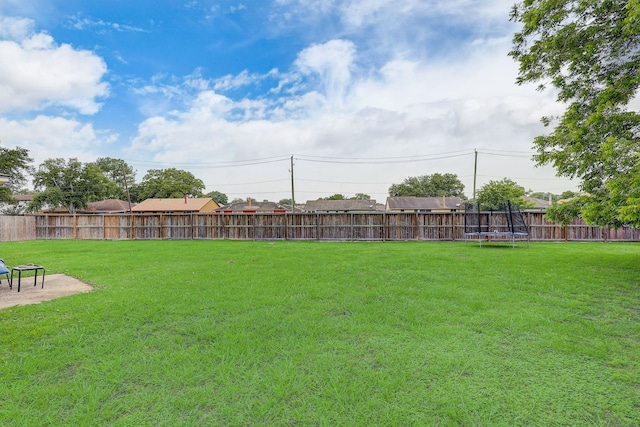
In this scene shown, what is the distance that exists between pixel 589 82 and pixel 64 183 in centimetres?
4488

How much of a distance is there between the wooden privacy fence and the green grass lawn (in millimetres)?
9338

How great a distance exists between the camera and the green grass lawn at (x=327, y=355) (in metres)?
1.92

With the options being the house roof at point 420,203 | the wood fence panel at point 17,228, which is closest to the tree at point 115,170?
the wood fence panel at point 17,228

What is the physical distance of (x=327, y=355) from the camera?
2643 mm

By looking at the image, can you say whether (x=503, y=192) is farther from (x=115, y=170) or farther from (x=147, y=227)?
(x=115, y=170)

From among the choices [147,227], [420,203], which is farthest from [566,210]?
[420,203]

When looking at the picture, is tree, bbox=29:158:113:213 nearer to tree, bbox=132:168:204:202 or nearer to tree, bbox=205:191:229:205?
tree, bbox=132:168:204:202

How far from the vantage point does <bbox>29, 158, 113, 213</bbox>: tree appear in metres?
33.5

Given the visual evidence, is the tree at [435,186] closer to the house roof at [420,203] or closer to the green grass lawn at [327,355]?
the house roof at [420,203]

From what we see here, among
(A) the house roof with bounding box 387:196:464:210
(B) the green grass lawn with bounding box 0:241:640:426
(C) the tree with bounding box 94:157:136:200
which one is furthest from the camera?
(C) the tree with bounding box 94:157:136:200

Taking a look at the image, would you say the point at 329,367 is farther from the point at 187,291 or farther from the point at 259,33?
the point at 259,33

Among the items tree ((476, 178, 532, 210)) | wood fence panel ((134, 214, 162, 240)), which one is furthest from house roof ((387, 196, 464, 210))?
wood fence panel ((134, 214, 162, 240))

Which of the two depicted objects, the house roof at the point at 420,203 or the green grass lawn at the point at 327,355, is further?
the house roof at the point at 420,203

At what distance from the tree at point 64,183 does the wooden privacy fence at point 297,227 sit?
20507mm
